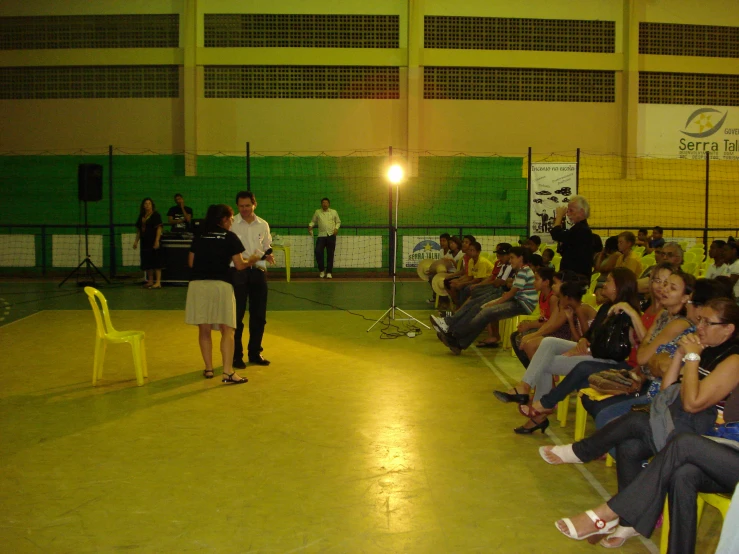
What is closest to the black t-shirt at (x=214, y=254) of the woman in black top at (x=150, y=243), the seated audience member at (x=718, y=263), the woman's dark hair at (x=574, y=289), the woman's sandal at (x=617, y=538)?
the woman's dark hair at (x=574, y=289)

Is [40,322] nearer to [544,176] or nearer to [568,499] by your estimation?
[568,499]

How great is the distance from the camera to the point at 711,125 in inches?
770

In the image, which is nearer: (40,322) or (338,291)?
(40,322)

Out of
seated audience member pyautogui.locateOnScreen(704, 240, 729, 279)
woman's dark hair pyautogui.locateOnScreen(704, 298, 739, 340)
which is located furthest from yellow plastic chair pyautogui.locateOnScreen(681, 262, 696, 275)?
woman's dark hair pyautogui.locateOnScreen(704, 298, 739, 340)

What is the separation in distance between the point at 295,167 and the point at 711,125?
10581 mm

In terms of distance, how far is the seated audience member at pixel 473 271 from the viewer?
9750mm

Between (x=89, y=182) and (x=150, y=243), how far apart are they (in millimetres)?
2030

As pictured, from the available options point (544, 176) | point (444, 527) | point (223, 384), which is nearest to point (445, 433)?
point (444, 527)

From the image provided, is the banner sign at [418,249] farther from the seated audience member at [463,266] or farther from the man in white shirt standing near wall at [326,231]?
the seated audience member at [463,266]

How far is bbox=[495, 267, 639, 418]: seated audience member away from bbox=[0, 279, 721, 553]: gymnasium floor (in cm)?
27

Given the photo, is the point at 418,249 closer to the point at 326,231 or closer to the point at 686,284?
the point at 326,231

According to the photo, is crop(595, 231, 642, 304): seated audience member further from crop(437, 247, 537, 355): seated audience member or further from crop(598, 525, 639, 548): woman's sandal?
crop(598, 525, 639, 548): woman's sandal

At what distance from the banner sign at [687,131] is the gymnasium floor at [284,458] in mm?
13085

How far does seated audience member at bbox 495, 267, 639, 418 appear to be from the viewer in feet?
17.1
